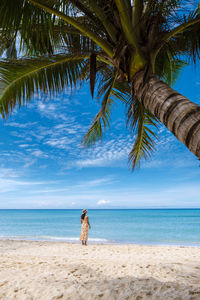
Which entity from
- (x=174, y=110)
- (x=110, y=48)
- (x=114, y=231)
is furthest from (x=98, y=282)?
(x=114, y=231)

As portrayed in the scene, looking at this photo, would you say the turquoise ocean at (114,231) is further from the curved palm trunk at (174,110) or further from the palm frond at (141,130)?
the curved palm trunk at (174,110)

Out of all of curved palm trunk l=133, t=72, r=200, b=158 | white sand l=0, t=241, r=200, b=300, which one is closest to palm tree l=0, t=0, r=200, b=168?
curved palm trunk l=133, t=72, r=200, b=158

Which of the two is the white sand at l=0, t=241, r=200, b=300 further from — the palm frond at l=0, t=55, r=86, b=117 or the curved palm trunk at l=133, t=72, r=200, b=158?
the palm frond at l=0, t=55, r=86, b=117

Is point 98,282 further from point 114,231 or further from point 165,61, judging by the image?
point 114,231

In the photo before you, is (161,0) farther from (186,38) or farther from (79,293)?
(79,293)

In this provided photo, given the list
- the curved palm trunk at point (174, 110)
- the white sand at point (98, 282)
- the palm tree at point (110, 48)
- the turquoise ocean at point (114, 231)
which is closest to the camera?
the curved palm trunk at point (174, 110)

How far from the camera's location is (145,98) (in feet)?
8.61

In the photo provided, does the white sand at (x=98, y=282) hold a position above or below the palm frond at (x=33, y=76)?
below

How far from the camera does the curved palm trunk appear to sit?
194cm

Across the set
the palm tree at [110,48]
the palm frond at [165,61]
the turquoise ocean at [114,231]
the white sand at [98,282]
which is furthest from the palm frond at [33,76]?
the turquoise ocean at [114,231]

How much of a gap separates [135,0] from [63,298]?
4.18m

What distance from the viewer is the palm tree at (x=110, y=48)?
238 centimetres

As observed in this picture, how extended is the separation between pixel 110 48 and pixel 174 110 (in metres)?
1.45

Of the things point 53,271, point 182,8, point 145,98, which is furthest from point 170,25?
point 53,271
